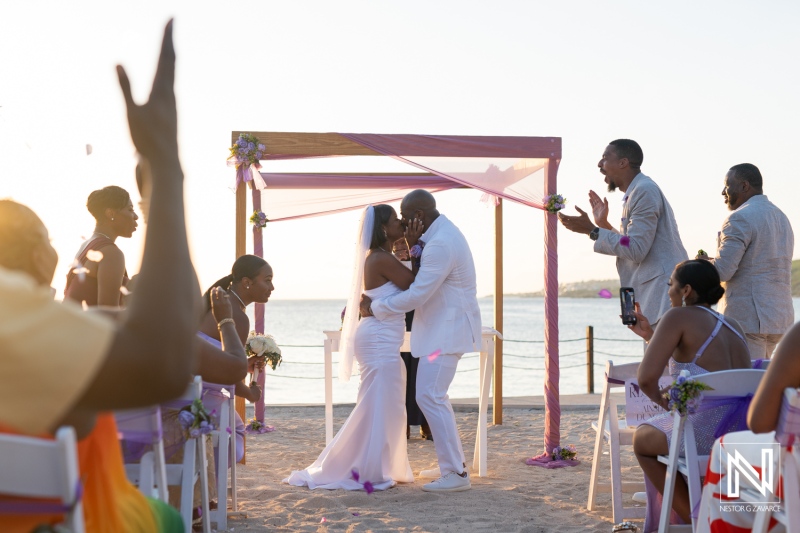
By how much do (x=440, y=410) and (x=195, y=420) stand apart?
274 centimetres

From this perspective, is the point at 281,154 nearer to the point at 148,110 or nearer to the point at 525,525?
the point at 525,525

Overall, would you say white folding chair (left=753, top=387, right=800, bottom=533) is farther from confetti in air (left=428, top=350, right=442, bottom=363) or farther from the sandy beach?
confetti in air (left=428, top=350, right=442, bottom=363)

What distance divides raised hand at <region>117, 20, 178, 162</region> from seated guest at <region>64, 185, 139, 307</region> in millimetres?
4167

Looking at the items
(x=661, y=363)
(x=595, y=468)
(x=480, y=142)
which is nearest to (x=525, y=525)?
(x=595, y=468)

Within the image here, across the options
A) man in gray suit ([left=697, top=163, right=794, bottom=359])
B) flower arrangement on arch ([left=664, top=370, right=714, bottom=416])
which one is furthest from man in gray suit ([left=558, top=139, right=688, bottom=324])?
flower arrangement on arch ([left=664, top=370, right=714, bottom=416])

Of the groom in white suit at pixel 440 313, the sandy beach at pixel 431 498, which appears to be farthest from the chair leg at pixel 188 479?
the groom in white suit at pixel 440 313

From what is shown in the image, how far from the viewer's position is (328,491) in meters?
6.39

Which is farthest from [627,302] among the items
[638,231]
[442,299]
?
[442,299]

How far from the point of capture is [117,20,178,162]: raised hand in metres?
1.26

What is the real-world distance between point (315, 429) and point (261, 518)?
13.8ft

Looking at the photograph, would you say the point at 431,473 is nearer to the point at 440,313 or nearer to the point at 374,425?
the point at 374,425

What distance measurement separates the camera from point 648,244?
5871 millimetres

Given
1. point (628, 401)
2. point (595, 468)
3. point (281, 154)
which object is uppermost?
point (281, 154)

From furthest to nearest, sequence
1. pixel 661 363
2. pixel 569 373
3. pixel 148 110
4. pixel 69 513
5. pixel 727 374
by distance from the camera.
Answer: pixel 569 373
pixel 661 363
pixel 727 374
pixel 69 513
pixel 148 110
